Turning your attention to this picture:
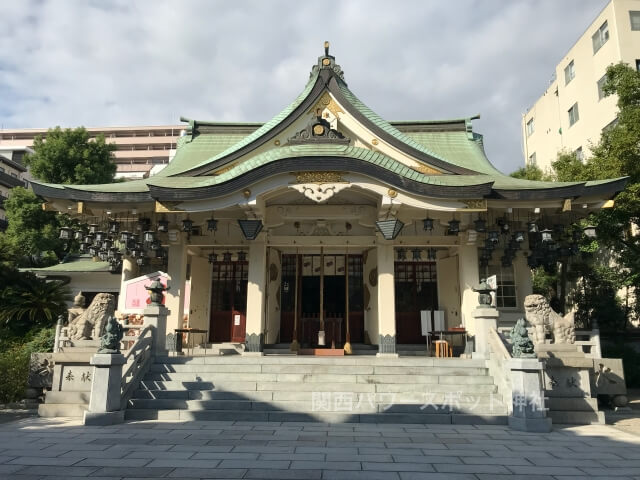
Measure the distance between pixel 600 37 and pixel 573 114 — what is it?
4945 mm

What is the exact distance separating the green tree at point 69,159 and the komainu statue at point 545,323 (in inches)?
1004

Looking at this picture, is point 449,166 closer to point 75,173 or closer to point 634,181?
point 634,181

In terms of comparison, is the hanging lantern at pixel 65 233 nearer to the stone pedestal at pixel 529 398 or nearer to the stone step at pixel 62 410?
the stone step at pixel 62 410

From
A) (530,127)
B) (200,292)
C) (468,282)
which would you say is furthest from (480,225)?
(530,127)

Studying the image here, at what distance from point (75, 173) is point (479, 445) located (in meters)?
27.2

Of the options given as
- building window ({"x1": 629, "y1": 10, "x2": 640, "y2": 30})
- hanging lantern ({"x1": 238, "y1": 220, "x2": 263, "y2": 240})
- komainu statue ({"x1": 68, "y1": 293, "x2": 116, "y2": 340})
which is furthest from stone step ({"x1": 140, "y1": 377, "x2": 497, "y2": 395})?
building window ({"x1": 629, "y1": 10, "x2": 640, "y2": 30})

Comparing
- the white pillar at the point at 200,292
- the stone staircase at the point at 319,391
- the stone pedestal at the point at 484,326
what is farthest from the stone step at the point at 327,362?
the white pillar at the point at 200,292

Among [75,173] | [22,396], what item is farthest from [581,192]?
[75,173]

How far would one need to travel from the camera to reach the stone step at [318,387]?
993cm

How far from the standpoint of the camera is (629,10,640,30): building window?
24.9 meters

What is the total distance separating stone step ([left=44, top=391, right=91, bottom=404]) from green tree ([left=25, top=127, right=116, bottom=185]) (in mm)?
19708

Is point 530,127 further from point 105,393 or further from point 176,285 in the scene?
point 105,393

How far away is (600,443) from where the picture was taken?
7.64 m

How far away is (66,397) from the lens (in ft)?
32.4
